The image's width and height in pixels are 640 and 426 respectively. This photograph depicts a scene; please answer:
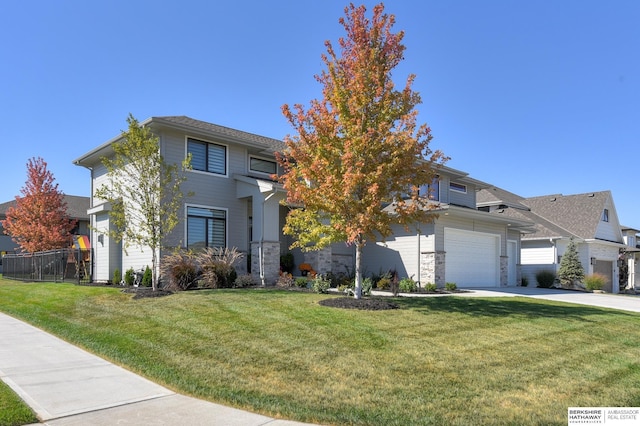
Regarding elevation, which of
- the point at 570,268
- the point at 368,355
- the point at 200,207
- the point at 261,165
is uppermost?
the point at 261,165

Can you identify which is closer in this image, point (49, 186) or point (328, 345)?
point (328, 345)

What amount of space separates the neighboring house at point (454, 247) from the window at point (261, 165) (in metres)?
5.67

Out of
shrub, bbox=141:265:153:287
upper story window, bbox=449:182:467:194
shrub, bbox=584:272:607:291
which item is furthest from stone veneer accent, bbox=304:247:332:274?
shrub, bbox=584:272:607:291

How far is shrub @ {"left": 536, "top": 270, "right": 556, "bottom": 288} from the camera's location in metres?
26.3

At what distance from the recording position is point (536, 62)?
15875mm

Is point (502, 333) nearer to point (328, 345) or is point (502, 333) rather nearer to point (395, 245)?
point (328, 345)

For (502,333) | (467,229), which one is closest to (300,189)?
(502,333)

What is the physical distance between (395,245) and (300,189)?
10091 millimetres

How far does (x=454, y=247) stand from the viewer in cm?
2019

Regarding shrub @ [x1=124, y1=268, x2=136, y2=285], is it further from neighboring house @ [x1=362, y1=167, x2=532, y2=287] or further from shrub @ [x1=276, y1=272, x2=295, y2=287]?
neighboring house @ [x1=362, y1=167, x2=532, y2=287]

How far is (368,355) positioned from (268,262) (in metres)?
10.4

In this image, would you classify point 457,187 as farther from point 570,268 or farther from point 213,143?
point 213,143

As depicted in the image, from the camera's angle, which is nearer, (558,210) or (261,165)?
(261,165)

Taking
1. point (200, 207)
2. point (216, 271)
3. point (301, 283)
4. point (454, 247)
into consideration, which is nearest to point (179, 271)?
point (216, 271)
